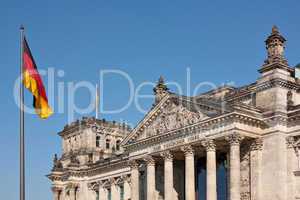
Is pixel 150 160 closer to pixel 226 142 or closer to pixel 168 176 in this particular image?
pixel 168 176

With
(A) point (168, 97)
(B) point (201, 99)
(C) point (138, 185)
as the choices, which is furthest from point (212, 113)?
(C) point (138, 185)

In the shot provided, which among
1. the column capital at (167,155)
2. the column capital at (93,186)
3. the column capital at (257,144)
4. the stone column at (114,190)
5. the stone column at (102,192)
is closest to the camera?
the column capital at (257,144)

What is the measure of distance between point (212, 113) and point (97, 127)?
32815 mm

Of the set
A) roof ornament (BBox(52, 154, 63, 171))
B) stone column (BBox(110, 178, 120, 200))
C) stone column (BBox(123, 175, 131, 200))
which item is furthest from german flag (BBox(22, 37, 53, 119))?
roof ornament (BBox(52, 154, 63, 171))

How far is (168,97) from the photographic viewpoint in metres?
50.5

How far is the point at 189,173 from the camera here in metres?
47.2

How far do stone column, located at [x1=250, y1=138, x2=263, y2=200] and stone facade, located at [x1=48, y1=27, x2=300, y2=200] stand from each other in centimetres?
8

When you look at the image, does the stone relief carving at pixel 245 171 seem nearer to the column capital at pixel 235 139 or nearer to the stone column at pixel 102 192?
the column capital at pixel 235 139

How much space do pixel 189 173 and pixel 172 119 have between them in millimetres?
5371

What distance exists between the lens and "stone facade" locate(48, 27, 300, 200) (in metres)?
43.9

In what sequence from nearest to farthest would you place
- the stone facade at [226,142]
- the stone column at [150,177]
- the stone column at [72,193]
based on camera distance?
the stone facade at [226,142] → the stone column at [150,177] → the stone column at [72,193]

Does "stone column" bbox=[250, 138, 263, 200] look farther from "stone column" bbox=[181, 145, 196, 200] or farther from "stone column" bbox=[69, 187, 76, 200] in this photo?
"stone column" bbox=[69, 187, 76, 200]

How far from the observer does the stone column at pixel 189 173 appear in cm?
4681

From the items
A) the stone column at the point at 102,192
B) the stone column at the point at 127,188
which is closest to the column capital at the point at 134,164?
the stone column at the point at 127,188
